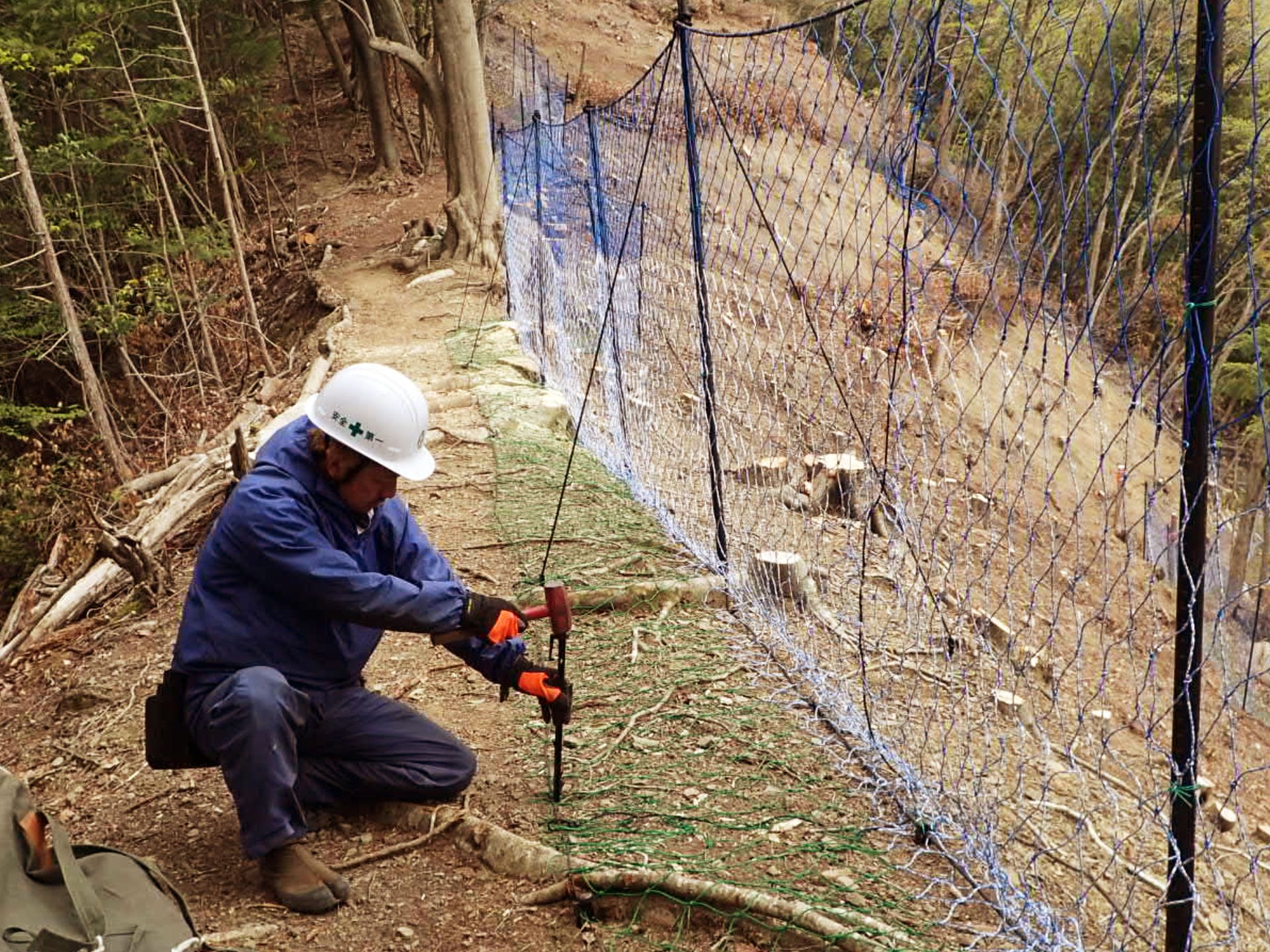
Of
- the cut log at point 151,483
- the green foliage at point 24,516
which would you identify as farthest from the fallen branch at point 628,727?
the green foliage at point 24,516

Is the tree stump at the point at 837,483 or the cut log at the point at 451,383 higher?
the cut log at the point at 451,383

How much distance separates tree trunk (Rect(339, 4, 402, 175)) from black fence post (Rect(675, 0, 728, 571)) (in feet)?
42.3

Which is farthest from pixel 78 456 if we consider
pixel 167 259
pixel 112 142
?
pixel 112 142

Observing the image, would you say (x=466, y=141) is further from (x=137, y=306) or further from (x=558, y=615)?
(x=558, y=615)

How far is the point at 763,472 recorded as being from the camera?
6.04 metres

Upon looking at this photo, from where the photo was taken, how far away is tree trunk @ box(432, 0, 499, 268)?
10.9 metres

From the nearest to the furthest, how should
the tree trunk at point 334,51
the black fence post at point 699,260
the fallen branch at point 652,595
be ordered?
the black fence post at point 699,260 → the fallen branch at point 652,595 → the tree trunk at point 334,51

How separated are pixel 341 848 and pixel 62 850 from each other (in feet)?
2.74

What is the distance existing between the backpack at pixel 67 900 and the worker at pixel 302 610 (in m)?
0.31

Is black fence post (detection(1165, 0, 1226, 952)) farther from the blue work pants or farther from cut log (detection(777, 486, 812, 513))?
cut log (detection(777, 486, 812, 513))

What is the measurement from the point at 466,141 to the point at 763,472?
7.05 metres

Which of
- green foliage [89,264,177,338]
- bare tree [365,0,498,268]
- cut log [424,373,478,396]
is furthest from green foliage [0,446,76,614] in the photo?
bare tree [365,0,498,268]

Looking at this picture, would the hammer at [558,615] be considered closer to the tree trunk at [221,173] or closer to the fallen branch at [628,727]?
the fallen branch at [628,727]

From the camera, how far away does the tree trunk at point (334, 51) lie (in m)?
17.9
